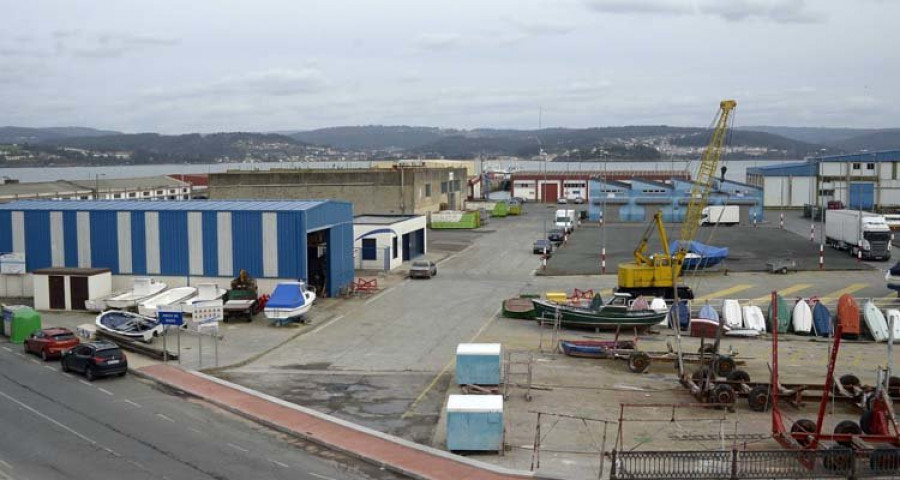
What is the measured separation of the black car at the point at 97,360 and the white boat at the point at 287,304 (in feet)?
23.8

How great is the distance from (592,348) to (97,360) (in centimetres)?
1448

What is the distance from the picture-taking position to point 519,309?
3334cm

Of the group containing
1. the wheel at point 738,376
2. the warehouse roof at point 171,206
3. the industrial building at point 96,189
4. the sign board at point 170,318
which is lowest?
the wheel at point 738,376

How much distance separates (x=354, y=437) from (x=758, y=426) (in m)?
9.20

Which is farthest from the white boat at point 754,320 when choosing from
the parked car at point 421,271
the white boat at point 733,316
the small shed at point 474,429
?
the parked car at point 421,271

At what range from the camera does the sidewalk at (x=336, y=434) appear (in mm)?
16500

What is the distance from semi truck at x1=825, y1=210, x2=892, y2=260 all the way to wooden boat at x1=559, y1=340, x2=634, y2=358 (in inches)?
1144

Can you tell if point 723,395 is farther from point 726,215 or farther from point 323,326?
point 726,215

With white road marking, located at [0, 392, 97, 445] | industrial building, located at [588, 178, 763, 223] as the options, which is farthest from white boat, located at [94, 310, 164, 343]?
industrial building, located at [588, 178, 763, 223]

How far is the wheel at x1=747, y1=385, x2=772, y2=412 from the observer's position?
67.6 ft

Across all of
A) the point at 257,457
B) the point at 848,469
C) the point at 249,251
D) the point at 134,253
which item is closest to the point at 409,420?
the point at 257,457

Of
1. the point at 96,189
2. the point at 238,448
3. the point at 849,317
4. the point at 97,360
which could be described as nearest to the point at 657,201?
the point at 96,189

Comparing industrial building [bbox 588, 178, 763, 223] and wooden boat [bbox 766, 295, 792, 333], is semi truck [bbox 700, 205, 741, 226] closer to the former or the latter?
industrial building [bbox 588, 178, 763, 223]

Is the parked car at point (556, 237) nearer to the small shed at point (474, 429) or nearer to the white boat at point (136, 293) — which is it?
the white boat at point (136, 293)
